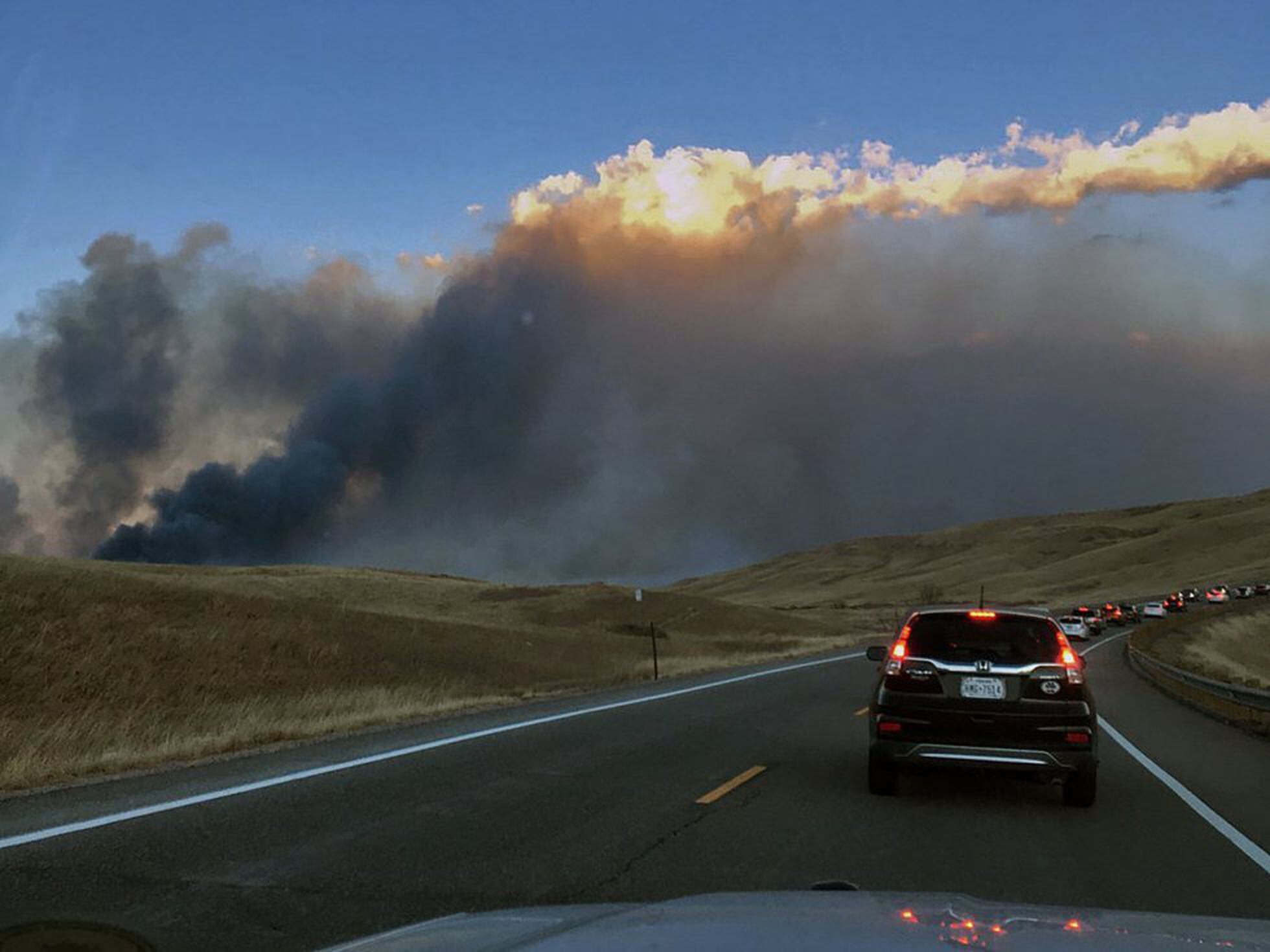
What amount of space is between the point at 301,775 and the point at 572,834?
3.97 m

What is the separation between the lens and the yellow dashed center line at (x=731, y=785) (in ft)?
32.7

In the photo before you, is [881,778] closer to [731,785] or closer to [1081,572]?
[731,785]

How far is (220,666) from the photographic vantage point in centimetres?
2717

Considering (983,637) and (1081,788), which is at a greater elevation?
(983,637)

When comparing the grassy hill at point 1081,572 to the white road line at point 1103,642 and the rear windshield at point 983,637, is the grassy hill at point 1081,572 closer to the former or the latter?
the white road line at point 1103,642

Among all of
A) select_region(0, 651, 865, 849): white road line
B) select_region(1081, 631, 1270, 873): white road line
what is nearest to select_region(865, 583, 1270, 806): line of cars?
select_region(1081, 631, 1270, 873): white road line

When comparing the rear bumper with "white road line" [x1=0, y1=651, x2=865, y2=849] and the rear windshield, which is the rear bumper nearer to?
the rear windshield

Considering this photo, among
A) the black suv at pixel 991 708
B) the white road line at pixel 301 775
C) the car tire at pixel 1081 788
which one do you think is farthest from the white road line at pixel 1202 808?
the white road line at pixel 301 775

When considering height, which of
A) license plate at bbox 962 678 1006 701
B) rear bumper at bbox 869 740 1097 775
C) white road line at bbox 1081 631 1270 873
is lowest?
white road line at bbox 1081 631 1270 873

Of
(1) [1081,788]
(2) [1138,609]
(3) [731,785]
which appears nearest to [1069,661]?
(1) [1081,788]

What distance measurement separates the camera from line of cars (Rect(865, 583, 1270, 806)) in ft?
32.6

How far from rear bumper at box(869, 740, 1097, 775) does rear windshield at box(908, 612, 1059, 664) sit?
30.9 inches

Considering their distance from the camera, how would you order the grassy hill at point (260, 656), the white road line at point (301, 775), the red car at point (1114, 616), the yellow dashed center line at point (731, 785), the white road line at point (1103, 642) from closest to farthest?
the white road line at point (301, 775) → the yellow dashed center line at point (731, 785) → the grassy hill at point (260, 656) → the white road line at point (1103, 642) → the red car at point (1114, 616)

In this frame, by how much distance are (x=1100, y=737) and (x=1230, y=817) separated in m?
6.91
